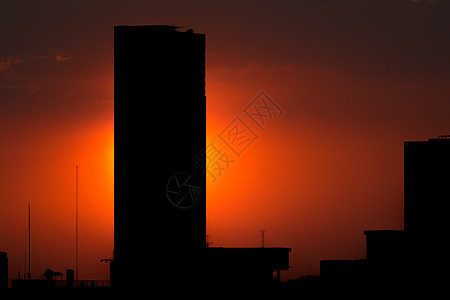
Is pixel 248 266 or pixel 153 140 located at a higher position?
pixel 153 140

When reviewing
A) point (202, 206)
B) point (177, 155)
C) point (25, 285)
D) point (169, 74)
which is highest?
point (169, 74)

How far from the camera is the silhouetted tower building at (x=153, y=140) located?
180125mm

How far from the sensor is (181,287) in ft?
607

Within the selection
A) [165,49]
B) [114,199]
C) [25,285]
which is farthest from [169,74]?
[25,285]

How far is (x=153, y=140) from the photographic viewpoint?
604 ft

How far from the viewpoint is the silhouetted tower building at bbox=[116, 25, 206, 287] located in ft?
591

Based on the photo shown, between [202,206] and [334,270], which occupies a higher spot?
[202,206]

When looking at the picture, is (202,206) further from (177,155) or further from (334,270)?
(334,270)

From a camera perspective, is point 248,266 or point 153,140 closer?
point 248,266

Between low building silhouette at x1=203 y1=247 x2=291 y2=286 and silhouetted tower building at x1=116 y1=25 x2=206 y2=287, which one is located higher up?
silhouetted tower building at x1=116 y1=25 x2=206 y2=287

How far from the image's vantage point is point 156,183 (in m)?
186

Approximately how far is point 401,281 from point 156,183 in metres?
61.4

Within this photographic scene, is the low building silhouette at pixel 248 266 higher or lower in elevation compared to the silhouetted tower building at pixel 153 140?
lower

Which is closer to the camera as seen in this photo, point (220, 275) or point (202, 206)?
point (220, 275)
